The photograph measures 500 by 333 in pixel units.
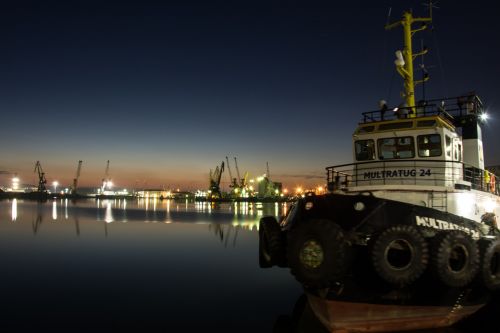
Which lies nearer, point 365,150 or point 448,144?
point 448,144

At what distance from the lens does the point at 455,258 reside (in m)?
10.2

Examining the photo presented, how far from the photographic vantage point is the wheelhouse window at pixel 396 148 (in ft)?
43.3

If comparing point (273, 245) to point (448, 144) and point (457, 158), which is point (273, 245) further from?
point (457, 158)

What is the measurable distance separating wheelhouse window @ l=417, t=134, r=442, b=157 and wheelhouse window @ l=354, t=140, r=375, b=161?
1.58 meters

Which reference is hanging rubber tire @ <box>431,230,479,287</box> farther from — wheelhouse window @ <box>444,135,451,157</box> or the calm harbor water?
wheelhouse window @ <box>444,135,451,157</box>

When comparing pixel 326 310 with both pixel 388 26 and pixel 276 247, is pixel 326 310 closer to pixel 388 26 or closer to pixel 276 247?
pixel 276 247

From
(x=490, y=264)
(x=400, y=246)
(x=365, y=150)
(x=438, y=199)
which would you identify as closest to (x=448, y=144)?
(x=438, y=199)

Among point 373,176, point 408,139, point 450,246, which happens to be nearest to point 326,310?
point 450,246

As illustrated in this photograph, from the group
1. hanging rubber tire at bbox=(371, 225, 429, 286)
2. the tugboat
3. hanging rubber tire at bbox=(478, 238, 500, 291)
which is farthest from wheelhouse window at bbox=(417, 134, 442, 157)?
hanging rubber tire at bbox=(371, 225, 429, 286)

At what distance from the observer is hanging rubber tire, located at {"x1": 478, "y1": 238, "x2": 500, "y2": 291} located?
10711 millimetres

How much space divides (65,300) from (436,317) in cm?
1402

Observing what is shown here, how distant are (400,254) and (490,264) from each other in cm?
322

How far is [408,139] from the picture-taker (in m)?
13.2

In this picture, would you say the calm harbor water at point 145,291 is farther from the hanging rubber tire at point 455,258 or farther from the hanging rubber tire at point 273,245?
the hanging rubber tire at point 273,245
